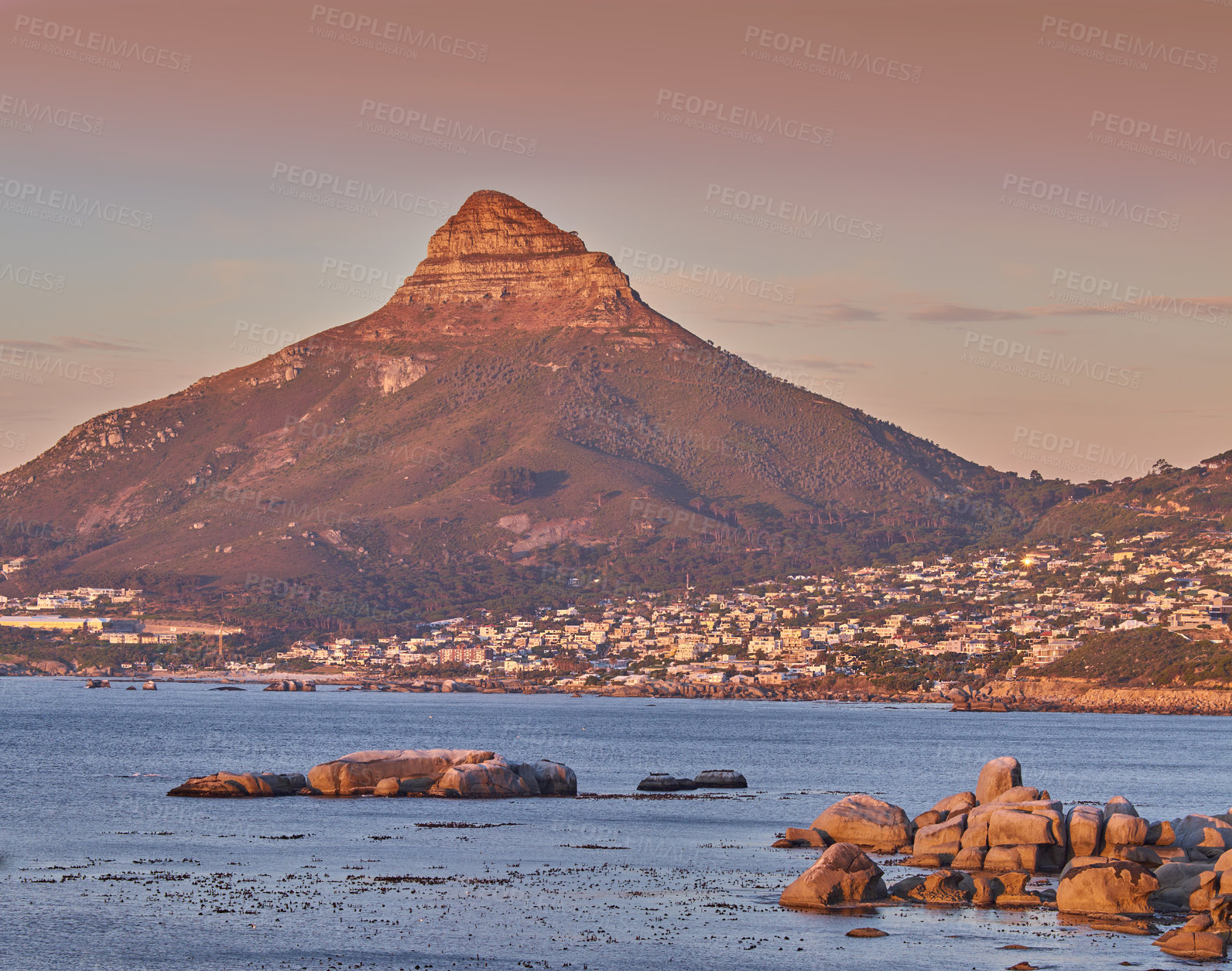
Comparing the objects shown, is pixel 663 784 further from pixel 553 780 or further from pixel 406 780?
pixel 406 780

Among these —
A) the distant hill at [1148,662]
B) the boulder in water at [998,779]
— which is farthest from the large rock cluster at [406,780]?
the distant hill at [1148,662]

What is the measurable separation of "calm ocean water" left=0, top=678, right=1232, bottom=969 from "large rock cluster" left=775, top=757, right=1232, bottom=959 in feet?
4.78

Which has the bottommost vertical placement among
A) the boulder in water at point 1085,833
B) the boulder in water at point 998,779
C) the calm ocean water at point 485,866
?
the calm ocean water at point 485,866

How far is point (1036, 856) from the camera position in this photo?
4922 centimetres

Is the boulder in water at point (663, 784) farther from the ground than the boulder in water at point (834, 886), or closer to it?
closer to it

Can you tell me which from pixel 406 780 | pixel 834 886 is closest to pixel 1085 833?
pixel 834 886

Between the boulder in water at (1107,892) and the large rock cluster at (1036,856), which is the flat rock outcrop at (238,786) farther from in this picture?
the boulder in water at (1107,892)

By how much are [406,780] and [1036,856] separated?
3332 centimetres

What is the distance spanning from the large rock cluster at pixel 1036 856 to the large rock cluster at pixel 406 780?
68.5 ft

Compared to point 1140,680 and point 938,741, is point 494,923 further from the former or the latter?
point 1140,680

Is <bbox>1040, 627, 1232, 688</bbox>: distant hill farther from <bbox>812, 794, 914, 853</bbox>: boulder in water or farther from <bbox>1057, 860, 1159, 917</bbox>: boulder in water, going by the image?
<bbox>1057, 860, 1159, 917</bbox>: boulder in water

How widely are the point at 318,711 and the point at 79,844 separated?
116m

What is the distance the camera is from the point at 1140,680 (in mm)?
179375

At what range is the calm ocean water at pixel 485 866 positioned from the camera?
37438 millimetres
